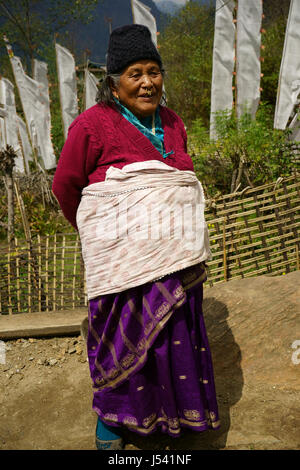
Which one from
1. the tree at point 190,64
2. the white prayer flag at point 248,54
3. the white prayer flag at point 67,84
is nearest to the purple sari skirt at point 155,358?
the white prayer flag at point 248,54

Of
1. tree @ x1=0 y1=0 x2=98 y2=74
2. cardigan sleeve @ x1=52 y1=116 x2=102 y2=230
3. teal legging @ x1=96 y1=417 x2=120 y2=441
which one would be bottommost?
teal legging @ x1=96 y1=417 x2=120 y2=441

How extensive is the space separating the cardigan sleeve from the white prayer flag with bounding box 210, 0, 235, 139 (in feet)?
18.7

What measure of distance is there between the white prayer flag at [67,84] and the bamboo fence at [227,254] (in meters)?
6.56

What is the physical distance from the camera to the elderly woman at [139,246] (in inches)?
60.4

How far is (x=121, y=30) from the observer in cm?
155

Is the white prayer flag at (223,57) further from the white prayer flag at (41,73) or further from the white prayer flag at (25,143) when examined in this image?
the white prayer flag at (25,143)

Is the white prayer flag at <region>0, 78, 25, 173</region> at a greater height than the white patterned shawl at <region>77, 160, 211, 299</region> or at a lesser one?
greater

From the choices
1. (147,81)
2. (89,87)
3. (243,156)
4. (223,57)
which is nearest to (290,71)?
(223,57)

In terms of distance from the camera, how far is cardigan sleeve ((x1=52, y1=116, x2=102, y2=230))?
1.55 metres

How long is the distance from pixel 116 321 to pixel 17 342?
1.54 metres

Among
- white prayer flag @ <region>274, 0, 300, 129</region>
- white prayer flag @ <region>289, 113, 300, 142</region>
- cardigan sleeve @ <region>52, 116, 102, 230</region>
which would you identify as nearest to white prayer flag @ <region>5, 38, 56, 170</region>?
white prayer flag @ <region>274, 0, 300, 129</region>

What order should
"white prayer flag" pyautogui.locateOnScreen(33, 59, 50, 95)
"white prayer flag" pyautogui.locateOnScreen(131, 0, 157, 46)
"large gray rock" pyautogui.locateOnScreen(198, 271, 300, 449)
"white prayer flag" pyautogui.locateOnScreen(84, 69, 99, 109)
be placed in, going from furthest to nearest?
1. "white prayer flag" pyautogui.locateOnScreen(33, 59, 50, 95)
2. "white prayer flag" pyautogui.locateOnScreen(84, 69, 99, 109)
3. "white prayer flag" pyautogui.locateOnScreen(131, 0, 157, 46)
4. "large gray rock" pyautogui.locateOnScreen(198, 271, 300, 449)

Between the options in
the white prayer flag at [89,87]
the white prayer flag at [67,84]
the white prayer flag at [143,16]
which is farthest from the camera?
the white prayer flag at [67,84]

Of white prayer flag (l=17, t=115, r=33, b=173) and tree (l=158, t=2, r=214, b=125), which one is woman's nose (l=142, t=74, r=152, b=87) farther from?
white prayer flag (l=17, t=115, r=33, b=173)
